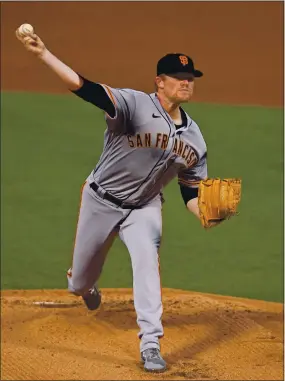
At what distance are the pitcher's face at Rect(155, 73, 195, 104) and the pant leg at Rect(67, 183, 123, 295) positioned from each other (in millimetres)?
858

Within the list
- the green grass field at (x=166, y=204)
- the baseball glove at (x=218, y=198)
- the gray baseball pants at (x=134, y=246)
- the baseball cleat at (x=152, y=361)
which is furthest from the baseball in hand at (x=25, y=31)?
the green grass field at (x=166, y=204)

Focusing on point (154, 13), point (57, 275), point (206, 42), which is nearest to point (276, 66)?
point (206, 42)

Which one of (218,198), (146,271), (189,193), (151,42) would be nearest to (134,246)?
(146,271)

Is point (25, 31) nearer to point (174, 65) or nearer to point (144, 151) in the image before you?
point (174, 65)

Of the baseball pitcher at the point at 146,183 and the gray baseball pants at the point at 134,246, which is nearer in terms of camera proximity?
the baseball pitcher at the point at 146,183

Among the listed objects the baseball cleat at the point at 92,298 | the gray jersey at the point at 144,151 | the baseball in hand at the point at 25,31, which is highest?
the baseball in hand at the point at 25,31

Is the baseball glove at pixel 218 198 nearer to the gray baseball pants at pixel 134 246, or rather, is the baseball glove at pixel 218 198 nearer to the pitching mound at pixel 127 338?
the gray baseball pants at pixel 134 246

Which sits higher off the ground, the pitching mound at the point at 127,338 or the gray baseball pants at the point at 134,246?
the gray baseball pants at the point at 134,246

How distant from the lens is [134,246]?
4707mm

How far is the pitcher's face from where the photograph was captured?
4.25 meters

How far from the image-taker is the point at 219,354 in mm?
5152

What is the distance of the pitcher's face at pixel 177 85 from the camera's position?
4.25 meters

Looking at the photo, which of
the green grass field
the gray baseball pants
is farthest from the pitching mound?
the green grass field

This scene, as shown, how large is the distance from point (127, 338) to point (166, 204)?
3524 millimetres
